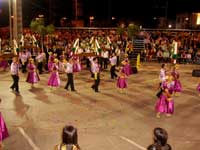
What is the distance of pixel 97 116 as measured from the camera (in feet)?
42.7

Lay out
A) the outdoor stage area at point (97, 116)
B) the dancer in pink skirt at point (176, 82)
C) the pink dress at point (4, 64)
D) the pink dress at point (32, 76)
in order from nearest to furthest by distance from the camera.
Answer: the outdoor stage area at point (97, 116), the dancer in pink skirt at point (176, 82), the pink dress at point (32, 76), the pink dress at point (4, 64)

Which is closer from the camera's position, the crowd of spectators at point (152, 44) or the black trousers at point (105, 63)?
the black trousers at point (105, 63)

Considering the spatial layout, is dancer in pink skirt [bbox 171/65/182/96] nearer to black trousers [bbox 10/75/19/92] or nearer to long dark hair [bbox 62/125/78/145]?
black trousers [bbox 10/75/19/92]

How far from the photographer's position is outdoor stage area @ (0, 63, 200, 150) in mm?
10438

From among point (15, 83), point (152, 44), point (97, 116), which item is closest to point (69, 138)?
point (97, 116)

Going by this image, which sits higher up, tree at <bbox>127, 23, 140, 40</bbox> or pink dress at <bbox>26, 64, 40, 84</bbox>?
tree at <bbox>127, 23, 140, 40</bbox>

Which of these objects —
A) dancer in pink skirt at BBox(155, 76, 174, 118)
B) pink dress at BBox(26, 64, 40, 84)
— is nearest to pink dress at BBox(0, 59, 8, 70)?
pink dress at BBox(26, 64, 40, 84)

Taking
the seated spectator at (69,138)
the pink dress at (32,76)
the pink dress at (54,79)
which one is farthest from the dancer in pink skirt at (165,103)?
the seated spectator at (69,138)

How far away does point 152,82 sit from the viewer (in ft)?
65.5

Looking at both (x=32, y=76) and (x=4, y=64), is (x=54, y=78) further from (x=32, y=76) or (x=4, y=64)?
(x=4, y=64)

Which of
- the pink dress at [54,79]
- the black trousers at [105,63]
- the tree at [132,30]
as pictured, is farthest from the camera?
the tree at [132,30]

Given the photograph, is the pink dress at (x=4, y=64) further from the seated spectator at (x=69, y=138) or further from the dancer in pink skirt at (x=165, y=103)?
the seated spectator at (x=69, y=138)

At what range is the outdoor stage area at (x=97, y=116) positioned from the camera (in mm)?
10438

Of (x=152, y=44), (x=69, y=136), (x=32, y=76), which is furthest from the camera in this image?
(x=152, y=44)
